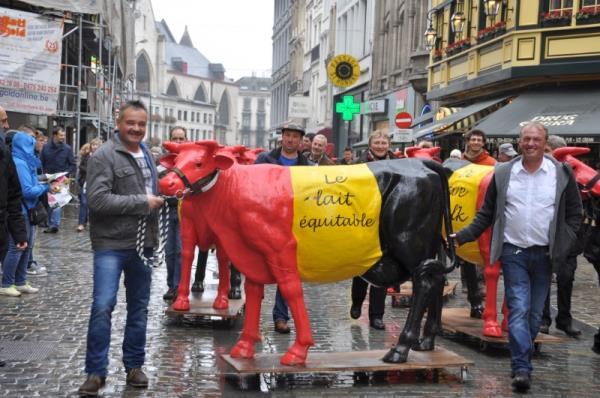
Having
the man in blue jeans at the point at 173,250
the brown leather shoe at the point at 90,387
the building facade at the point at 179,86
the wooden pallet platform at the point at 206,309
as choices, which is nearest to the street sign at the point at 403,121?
the man in blue jeans at the point at 173,250

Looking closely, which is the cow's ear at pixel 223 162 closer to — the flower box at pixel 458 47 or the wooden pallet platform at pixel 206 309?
the wooden pallet platform at pixel 206 309

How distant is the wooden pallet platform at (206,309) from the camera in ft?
28.1

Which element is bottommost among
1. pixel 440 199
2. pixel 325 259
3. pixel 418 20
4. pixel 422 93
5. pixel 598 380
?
pixel 598 380

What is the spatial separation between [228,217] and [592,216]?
3763 millimetres

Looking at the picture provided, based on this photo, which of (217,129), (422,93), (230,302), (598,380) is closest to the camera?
(598,380)

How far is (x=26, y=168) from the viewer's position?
951cm

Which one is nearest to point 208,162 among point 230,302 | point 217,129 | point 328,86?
point 230,302

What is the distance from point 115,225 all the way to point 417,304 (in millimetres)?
2534

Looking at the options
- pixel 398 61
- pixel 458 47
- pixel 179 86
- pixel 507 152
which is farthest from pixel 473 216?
pixel 179 86

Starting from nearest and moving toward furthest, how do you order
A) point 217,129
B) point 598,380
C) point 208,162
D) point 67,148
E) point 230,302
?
point 208,162 < point 598,380 < point 230,302 < point 67,148 < point 217,129

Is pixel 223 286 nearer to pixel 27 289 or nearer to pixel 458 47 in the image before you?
pixel 27 289

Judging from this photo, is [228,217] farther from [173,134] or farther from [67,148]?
[67,148]

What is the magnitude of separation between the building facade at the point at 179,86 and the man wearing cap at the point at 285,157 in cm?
7976

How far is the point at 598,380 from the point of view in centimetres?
702
